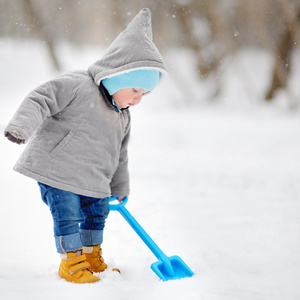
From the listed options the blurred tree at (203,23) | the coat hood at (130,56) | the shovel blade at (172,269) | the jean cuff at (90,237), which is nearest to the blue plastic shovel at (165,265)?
the shovel blade at (172,269)

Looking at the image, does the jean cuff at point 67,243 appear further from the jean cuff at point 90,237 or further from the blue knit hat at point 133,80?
the blue knit hat at point 133,80

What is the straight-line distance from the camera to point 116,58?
183 cm

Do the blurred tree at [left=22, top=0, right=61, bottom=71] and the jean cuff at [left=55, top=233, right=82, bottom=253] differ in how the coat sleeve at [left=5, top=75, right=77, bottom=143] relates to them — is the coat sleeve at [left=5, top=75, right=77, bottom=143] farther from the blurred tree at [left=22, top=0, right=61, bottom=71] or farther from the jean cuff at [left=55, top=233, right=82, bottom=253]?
the blurred tree at [left=22, top=0, right=61, bottom=71]

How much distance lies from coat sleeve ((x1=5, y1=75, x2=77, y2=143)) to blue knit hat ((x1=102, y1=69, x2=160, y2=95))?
6.3 inches

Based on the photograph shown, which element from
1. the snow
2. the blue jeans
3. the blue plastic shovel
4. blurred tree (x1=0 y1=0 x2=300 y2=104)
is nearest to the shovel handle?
the blue plastic shovel

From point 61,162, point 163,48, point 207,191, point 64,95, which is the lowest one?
point 207,191

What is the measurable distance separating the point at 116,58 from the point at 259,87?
1133cm

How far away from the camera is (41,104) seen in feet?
5.63

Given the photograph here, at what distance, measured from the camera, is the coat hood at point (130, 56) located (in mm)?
1793

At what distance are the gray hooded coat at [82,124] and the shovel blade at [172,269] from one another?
1.40 feet

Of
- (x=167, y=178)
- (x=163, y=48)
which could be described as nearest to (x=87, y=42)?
(x=163, y=48)

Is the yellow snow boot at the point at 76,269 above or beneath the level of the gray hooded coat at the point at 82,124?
beneath

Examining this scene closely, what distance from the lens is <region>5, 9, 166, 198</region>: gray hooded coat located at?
1.79 meters

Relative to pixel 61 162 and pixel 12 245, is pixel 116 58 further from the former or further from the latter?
pixel 12 245
